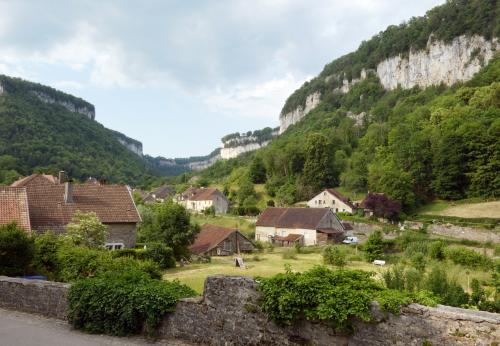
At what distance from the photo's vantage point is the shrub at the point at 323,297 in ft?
20.8

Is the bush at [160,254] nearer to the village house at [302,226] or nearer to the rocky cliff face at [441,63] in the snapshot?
the village house at [302,226]

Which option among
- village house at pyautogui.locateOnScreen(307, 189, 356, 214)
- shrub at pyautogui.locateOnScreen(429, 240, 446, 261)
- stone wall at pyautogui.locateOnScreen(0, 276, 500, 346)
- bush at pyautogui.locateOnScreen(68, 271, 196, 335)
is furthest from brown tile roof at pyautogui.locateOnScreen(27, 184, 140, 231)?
village house at pyautogui.locateOnScreen(307, 189, 356, 214)

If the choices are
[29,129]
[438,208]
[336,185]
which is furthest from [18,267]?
[29,129]

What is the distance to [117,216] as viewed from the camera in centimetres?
2766

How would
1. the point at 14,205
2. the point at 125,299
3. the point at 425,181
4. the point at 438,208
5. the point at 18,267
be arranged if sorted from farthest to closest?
the point at 425,181, the point at 438,208, the point at 14,205, the point at 18,267, the point at 125,299

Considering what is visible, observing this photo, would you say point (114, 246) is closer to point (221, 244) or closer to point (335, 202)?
point (221, 244)

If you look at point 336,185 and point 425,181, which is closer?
point 425,181

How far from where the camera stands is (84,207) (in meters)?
27.3

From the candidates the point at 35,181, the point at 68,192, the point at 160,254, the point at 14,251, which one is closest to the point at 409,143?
the point at 160,254

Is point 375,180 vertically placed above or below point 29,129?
below

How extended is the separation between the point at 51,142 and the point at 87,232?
125 meters

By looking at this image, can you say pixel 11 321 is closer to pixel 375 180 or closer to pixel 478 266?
pixel 478 266

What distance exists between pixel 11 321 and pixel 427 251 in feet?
126

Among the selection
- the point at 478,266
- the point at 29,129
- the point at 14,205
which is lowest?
the point at 478,266
